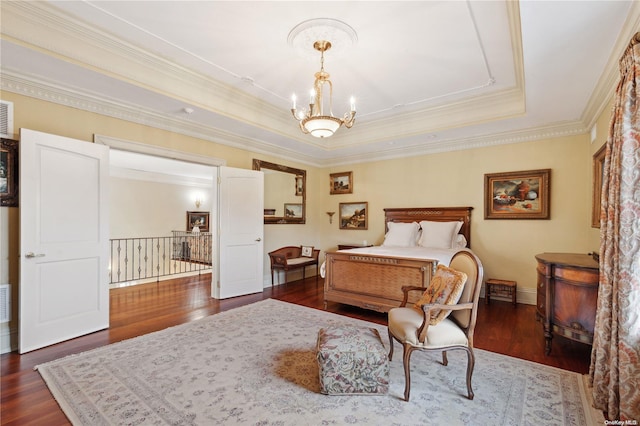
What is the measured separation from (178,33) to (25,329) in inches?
129

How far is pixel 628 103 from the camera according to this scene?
1912mm

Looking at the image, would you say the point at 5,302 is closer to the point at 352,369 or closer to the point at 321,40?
the point at 352,369

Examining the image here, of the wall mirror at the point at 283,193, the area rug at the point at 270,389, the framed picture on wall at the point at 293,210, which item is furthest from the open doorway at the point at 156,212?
the area rug at the point at 270,389

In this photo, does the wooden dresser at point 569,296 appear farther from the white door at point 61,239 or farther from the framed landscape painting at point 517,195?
the white door at point 61,239

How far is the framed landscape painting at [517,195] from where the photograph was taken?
4676 millimetres

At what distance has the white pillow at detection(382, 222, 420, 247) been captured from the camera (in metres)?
5.32

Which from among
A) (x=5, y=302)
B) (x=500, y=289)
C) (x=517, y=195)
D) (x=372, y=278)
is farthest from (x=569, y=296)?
(x=5, y=302)

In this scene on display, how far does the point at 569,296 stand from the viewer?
278 centimetres

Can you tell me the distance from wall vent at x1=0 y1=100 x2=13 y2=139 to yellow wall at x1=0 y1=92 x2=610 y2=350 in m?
0.05

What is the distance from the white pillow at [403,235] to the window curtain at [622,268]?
3.20 meters

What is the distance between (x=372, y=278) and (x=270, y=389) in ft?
7.15

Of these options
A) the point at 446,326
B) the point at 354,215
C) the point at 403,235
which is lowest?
the point at 446,326

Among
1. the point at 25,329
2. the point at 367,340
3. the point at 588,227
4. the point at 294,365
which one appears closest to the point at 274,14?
the point at 367,340

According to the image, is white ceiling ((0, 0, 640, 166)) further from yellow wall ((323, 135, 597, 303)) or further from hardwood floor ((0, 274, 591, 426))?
hardwood floor ((0, 274, 591, 426))
